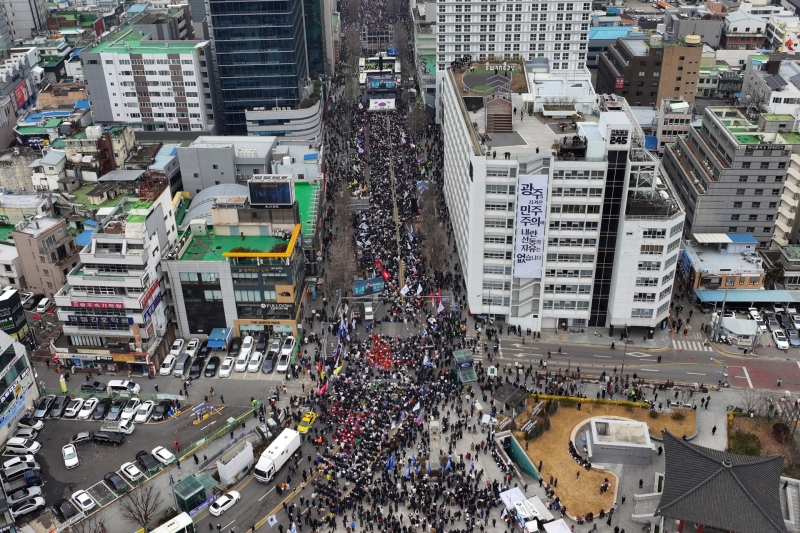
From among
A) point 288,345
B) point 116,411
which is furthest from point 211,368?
point 116,411

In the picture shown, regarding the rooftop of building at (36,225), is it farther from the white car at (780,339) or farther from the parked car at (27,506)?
the white car at (780,339)

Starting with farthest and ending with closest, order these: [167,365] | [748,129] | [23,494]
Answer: [748,129] → [167,365] → [23,494]

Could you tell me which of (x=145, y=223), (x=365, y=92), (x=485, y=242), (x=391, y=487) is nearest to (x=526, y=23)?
(x=365, y=92)

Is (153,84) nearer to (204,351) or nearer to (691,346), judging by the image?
(204,351)

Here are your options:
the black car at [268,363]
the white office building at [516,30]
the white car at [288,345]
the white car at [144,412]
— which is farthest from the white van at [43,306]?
the white office building at [516,30]

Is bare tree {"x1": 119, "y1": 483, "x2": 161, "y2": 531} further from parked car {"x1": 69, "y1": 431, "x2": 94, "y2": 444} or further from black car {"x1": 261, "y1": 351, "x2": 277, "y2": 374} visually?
black car {"x1": 261, "y1": 351, "x2": 277, "y2": 374}

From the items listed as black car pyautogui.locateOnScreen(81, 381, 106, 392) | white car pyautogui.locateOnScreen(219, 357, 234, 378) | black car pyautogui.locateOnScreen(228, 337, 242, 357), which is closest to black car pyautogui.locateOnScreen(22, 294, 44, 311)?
black car pyautogui.locateOnScreen(81, 381, 106, 392)
